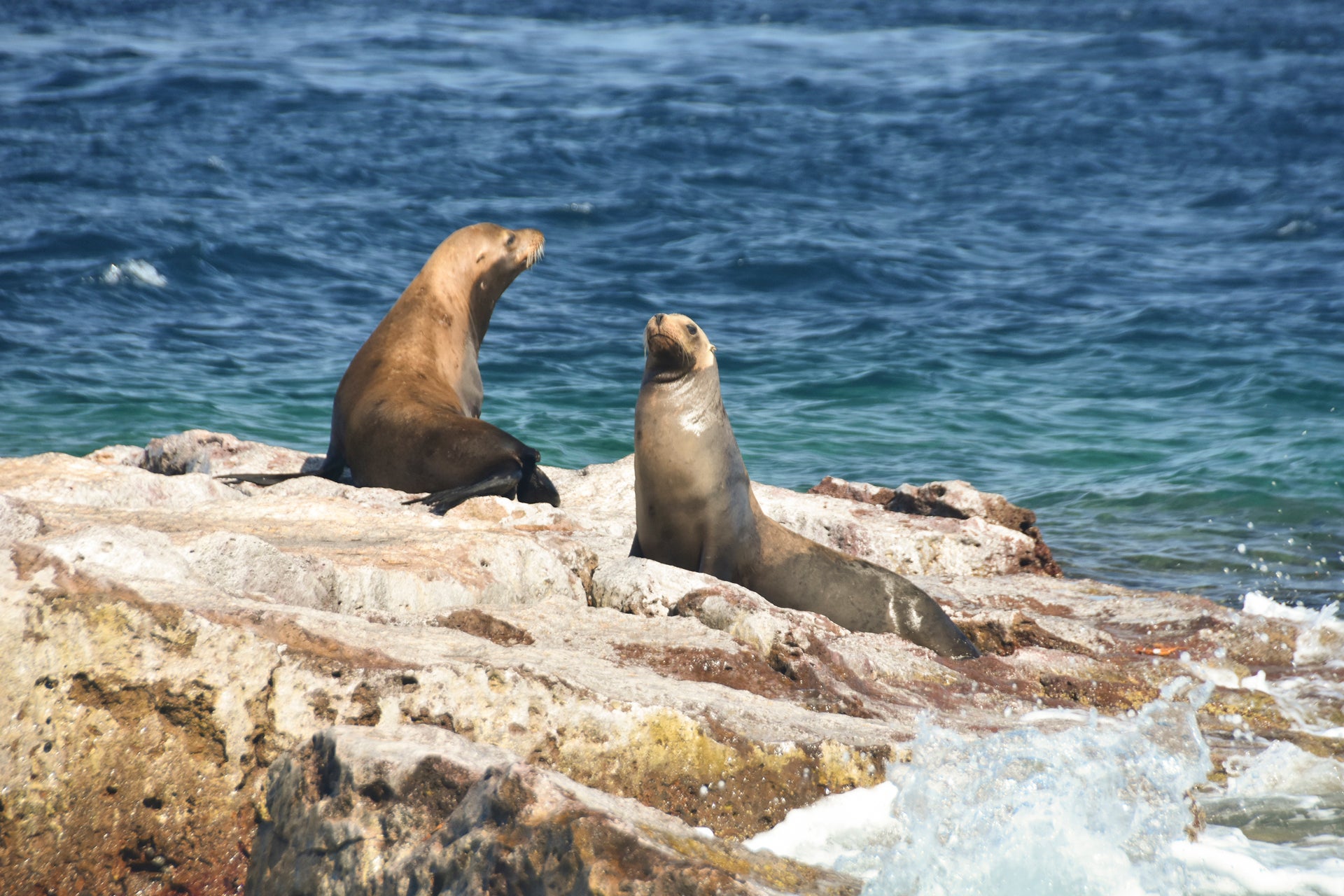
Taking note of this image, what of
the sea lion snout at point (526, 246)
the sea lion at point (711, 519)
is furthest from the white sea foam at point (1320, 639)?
the sea lion snout at point (526, 246)

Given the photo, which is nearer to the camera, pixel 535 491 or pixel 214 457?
pixel 535 491

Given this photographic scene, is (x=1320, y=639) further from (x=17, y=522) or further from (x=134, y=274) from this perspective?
(x=134, y=274)

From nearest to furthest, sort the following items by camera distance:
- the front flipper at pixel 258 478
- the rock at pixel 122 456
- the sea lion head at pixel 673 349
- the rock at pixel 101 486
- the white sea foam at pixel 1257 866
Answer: the white sea foam at pixel 1257 866, the rock at pixel 101 486, the sea lion head at pixel 673 349, the front flipper at pixel 258 478, the rock at pixel 122 456

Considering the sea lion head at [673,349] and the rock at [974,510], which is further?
the rock at [974,510]

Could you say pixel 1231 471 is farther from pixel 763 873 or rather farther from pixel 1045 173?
pixel 1045 173

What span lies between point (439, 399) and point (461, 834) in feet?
18.2

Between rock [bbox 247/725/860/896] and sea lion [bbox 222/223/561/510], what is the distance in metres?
3.73

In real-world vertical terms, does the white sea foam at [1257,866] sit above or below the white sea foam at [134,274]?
above

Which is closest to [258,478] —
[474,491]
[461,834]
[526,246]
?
[474,491]

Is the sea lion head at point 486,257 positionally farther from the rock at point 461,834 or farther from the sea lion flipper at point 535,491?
the rock at point 461,834

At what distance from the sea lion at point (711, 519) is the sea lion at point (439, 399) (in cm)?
125

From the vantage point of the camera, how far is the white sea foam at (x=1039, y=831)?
2896 millimetres

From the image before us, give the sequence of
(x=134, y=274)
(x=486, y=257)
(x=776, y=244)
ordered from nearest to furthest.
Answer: (x=486, y=257)
(x=134, y=274)
(x=776, y=244)

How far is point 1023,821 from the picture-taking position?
118 inches
